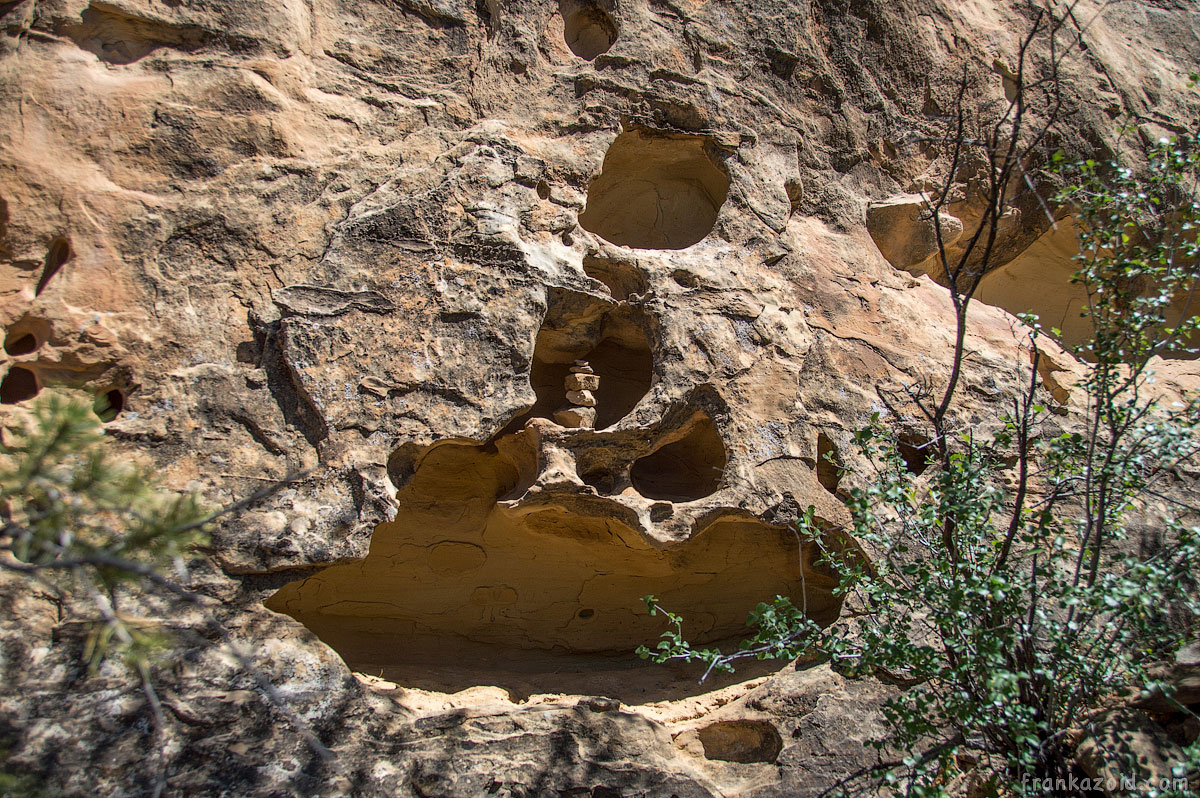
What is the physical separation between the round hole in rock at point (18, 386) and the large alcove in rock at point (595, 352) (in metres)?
1.84

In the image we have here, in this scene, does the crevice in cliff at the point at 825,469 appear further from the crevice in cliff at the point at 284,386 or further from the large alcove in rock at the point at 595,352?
the crevice in cliff at the point at 284,386

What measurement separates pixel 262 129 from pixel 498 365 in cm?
145

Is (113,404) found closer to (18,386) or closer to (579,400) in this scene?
(18,386)

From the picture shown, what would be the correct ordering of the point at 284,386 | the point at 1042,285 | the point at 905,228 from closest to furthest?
the point at 284,386 → the point at 905,228 → the point at 1042,285

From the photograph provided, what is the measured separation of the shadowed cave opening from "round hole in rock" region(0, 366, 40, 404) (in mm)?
1238

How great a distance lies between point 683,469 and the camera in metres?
4.58

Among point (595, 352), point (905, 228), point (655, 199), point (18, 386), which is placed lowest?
point (18, 386)

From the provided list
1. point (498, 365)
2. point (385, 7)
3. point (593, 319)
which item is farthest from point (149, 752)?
point (385, 7)

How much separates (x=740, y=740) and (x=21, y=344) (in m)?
3.11

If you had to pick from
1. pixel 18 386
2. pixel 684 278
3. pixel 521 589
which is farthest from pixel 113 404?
A: pixel 684 278

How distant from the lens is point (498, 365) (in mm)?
3643

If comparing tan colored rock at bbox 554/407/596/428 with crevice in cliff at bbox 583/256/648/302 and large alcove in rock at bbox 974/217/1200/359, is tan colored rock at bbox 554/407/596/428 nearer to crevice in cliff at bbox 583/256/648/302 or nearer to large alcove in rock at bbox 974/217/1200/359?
crevice in cliff at bbox 583/256/648/302

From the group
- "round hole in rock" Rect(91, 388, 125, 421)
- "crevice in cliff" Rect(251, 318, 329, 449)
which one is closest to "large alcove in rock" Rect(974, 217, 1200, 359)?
"crevice in cliff" Rect(251, 318, 329, 449)

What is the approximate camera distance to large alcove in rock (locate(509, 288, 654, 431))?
4.01 meters
